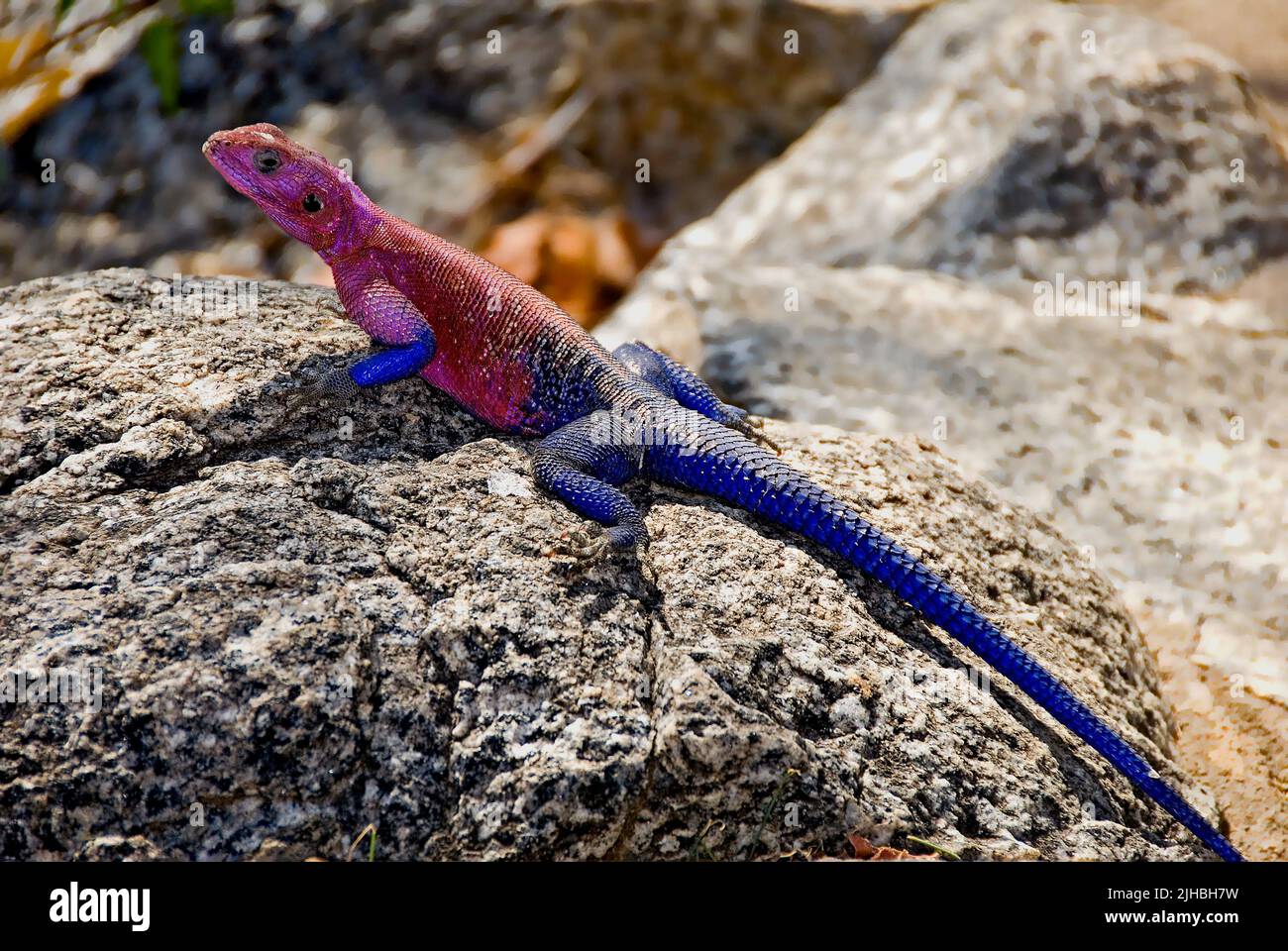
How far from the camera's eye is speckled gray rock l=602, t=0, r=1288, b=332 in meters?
6.79

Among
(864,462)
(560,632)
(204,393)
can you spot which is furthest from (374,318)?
(864,462)

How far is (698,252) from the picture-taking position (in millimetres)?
7145

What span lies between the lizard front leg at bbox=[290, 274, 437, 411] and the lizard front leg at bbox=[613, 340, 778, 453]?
89cm

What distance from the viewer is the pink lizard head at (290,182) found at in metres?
4.26

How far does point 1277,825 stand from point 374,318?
398 cm

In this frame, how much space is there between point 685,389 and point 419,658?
2.01 meters

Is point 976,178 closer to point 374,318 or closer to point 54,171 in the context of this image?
point 374,318

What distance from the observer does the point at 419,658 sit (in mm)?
3092

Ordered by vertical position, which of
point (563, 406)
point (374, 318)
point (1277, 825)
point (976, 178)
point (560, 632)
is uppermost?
point (976, 178)

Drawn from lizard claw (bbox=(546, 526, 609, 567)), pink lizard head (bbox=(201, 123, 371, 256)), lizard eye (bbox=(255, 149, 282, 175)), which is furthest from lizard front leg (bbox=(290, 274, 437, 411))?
lizard claw (bbox=(546, 526, 609, 567))

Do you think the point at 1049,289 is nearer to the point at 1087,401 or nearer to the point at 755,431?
the point at 1087,401

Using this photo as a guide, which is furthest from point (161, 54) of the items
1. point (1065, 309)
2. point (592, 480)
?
point (1065, 309)

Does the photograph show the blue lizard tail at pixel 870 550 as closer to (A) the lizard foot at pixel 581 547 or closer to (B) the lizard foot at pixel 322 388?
(A) the lizard foot at pixel 581 547

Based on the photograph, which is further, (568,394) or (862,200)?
(862,200)
